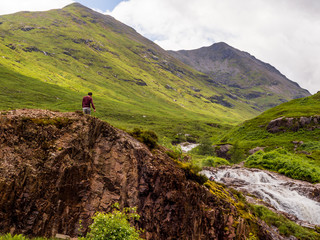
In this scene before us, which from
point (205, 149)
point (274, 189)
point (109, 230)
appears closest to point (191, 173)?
point (109, 230)

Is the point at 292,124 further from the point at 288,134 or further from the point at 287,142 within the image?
the point at 287,142

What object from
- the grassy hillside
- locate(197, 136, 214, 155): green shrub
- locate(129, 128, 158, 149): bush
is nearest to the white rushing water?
the grassy hillside

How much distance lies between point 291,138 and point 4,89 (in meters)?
163

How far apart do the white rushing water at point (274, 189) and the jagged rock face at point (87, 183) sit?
18.4m

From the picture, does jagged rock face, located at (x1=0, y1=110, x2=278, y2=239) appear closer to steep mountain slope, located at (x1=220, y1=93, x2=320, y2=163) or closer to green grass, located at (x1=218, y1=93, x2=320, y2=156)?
steep mountain slope, located at (x1=220, y1=93, x2=320, y2=163)

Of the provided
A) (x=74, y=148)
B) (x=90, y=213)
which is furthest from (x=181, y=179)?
(x=74, y=148)

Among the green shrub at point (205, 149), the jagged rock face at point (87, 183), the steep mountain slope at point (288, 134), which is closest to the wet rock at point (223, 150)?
the green shrub at point (205, 149)

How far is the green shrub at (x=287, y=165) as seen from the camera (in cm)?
3760

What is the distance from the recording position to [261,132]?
71688 mm

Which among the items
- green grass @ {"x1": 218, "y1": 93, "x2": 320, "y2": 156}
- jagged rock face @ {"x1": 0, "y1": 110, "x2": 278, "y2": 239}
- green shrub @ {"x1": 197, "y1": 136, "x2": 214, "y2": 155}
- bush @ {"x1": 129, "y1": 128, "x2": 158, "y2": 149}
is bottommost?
green shrub @ {"x1": 197, "y1": 136, "x2": 214, "y2": 155}

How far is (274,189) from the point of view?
34375 millimetres

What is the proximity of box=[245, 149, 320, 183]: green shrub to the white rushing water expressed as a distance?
2.79m

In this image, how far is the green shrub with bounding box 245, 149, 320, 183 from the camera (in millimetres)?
37603

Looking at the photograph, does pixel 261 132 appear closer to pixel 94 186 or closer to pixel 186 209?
pixel 186 209
